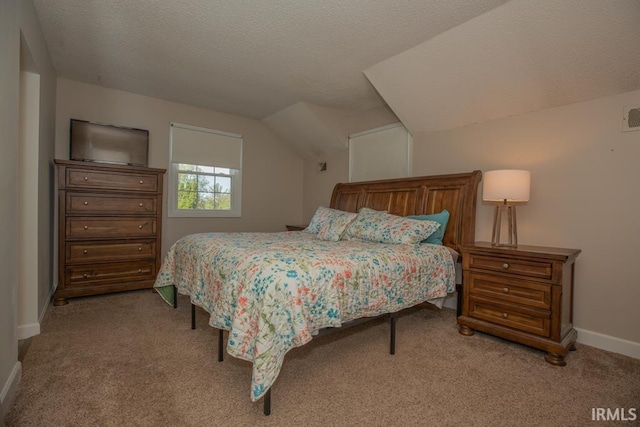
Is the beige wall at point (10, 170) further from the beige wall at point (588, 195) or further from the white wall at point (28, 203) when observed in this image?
the beige wall at point (588, 195)

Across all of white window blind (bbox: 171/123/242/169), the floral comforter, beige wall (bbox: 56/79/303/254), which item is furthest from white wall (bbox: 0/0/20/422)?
white window blind (bbox: 171/123/242/169)

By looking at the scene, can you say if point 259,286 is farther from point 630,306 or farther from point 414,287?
point 630,306

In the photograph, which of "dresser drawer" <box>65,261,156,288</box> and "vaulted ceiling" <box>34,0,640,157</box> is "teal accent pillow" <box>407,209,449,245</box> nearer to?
"vaulted ceiling" <box>34,0,640,157</box>

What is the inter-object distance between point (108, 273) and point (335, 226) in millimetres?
2534

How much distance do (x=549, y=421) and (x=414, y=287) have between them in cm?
104

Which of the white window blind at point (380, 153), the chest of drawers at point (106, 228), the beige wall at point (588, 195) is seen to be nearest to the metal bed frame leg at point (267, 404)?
the beige wall at point (588, 195)

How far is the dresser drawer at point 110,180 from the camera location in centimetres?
326

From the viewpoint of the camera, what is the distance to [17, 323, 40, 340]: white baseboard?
233cm

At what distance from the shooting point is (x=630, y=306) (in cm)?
227

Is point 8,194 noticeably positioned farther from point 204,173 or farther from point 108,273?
point 204,173

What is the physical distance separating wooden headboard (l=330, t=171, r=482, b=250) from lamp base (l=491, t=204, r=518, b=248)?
0.21 metres

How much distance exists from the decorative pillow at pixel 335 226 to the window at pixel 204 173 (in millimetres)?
2047

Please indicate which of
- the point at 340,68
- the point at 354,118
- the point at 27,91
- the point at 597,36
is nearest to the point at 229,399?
the point at 27,91

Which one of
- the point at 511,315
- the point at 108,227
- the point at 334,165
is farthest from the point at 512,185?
the point at 108,227
